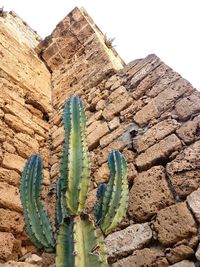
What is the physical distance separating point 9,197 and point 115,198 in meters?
1.28

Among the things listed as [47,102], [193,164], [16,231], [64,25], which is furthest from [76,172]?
[64,25]

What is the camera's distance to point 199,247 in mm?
1781

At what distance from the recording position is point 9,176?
2.90 meters

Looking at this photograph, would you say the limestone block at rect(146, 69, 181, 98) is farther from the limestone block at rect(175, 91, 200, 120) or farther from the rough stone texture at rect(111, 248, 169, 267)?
the rough stone texture at rect(111, 248, 169, 267)

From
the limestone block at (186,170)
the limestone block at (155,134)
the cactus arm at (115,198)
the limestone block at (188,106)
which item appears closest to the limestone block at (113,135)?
the limestone block at (155,134)

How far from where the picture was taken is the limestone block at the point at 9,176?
2840 mm

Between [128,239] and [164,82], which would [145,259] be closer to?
[128,239]

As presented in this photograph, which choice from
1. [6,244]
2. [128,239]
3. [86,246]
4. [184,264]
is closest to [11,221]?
[6,244]

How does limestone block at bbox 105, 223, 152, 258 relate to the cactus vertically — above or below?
below

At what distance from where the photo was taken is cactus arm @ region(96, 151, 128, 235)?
5.84 feet

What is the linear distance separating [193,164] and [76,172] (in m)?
0.88

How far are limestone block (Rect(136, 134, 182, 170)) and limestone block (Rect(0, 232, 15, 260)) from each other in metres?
1.24

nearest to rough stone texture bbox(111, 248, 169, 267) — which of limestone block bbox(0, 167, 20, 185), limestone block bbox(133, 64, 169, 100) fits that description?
limestone block bbox(0, 167, 20, 185)

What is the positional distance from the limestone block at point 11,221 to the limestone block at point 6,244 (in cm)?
6
